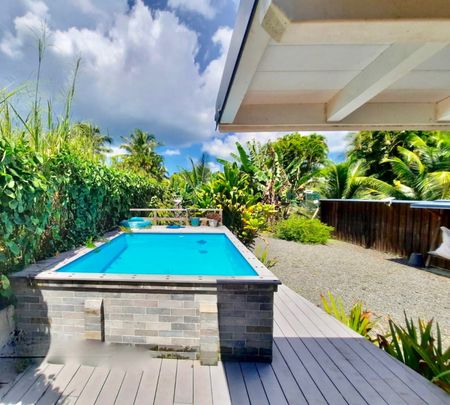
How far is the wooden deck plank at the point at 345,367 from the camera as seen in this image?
2.09 metres

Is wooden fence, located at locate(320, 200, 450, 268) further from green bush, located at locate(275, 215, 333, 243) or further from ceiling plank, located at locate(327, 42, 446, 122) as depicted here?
ceiling plank, located at locate(327, 42, 446, 122)

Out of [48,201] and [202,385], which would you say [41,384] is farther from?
[48,201]

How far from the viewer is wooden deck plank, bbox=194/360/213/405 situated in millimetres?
2010

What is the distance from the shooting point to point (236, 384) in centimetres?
218

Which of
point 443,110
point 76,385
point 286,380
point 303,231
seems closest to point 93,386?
point 76,385

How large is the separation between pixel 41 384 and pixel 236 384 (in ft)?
5.38

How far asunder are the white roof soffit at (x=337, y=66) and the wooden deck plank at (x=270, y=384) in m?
2.21

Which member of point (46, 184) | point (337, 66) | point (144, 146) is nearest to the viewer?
point (337, 66)

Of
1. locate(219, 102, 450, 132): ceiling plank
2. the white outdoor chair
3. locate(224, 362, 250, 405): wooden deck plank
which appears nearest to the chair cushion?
the white outdoor chair

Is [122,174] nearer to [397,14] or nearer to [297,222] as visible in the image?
[397,14]

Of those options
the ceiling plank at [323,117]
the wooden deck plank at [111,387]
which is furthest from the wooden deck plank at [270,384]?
the ceiling plank at [323,117]

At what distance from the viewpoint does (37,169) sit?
286 cm

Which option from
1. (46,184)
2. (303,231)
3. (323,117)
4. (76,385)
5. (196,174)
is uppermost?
(323,117)

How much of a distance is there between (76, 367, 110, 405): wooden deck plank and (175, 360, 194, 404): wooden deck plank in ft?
2.09
